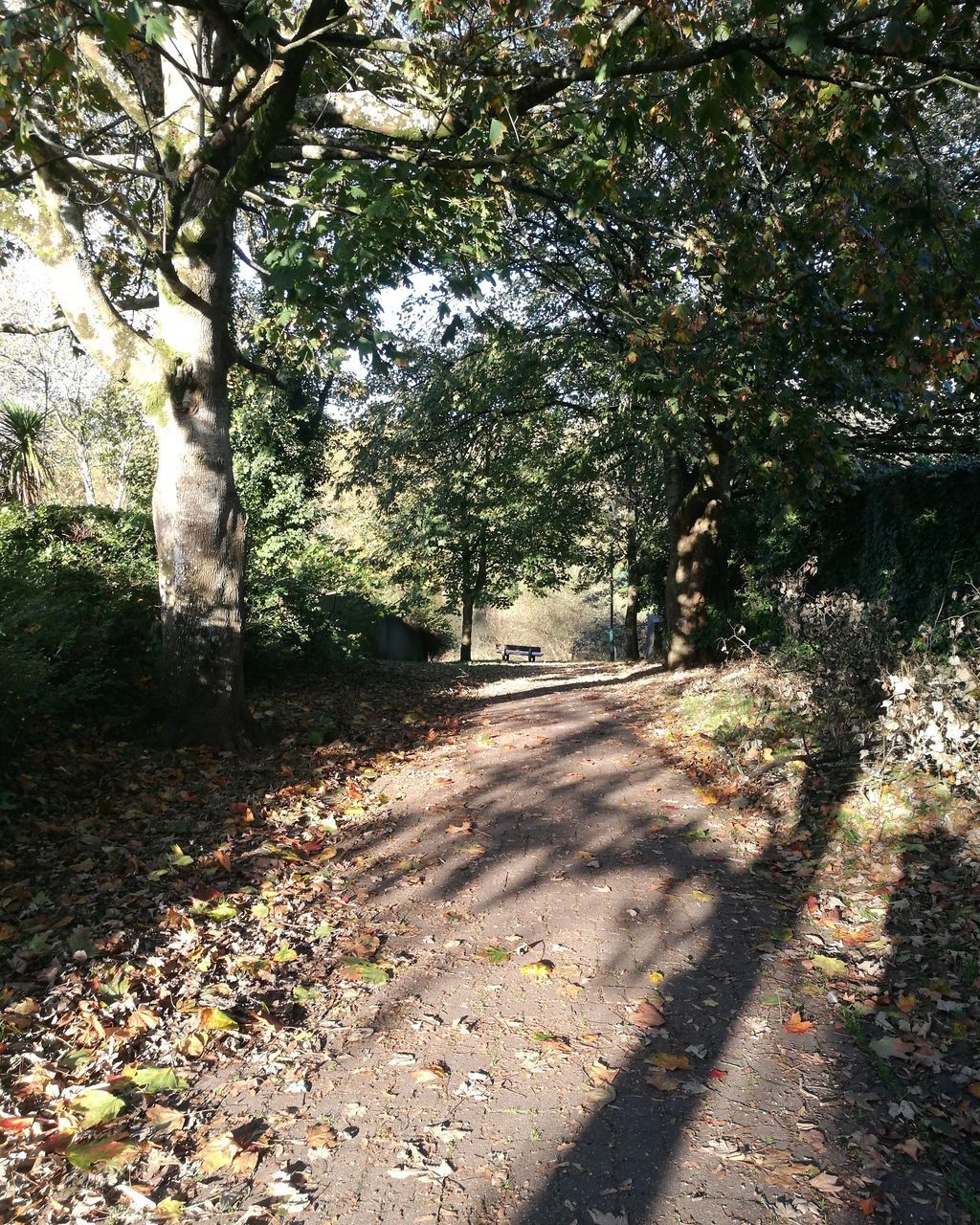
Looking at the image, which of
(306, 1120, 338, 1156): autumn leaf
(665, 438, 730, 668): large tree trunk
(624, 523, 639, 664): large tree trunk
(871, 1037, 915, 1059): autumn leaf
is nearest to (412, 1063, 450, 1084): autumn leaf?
(306, 1120, 338, 1156): autumn leaf

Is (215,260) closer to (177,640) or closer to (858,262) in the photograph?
(177,640)

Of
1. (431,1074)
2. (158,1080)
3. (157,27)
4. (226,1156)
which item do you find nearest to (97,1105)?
(158,1080)

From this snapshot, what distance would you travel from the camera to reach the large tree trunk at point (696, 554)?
1268 centimetres

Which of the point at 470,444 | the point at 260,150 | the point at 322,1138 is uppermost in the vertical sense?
the point at 260,150

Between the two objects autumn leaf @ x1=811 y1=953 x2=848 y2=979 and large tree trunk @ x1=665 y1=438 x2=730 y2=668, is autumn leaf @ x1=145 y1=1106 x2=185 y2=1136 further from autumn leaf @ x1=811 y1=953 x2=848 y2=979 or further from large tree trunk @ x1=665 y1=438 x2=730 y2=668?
large tree trunk @ x1=665 y1=438 x2=730 y2=668

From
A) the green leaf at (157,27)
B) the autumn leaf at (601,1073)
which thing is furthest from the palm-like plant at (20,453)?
the autumn leaf at (601,1073)

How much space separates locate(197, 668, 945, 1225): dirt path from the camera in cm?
261

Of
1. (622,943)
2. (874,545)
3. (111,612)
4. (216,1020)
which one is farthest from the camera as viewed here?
(874,545)

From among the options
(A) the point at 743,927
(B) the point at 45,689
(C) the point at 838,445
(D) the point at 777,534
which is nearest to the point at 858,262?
(C) the point at 838,445

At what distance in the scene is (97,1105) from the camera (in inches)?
116

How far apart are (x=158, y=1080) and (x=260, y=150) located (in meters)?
6.09

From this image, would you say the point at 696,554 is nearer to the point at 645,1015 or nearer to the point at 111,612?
the point at 111,612

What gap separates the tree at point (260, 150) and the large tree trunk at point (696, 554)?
6.01m

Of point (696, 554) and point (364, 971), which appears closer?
point (364, 971)
